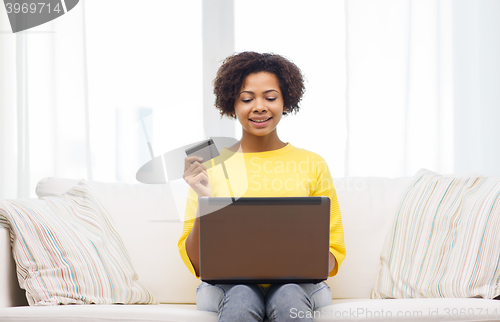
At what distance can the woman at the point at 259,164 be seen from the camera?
113 centimetres

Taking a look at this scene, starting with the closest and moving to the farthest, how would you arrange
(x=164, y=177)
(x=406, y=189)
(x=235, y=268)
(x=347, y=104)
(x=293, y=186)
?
1. (x=235, y=268)
2. (x=164, y=177)
3. (x=293, y=186)
4. (x=406, y=189)
5. (x=347, y=104)

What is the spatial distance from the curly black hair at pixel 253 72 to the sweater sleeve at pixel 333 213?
26 cm

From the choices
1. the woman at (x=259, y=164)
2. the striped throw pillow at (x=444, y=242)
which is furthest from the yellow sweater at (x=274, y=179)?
the striped throw pillow at (x=444, y=242)

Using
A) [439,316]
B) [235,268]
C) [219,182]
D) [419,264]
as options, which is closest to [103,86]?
[219,182]

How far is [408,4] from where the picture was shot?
1.98 metres

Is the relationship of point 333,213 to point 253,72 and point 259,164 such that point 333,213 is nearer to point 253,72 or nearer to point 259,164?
point 259,164

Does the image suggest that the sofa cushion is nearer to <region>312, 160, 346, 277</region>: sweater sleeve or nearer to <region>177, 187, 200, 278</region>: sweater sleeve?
<region>177, 187, 200, 278</region>: sweater sleeve

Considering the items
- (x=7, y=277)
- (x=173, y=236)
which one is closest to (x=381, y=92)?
(x=173, y=236)

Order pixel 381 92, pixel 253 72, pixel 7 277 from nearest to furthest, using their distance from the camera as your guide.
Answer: pixel 7 277 < pixel 253 72 < pixel 381 92

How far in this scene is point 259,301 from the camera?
3.36 feet

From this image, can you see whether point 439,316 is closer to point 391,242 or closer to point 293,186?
point 391,242

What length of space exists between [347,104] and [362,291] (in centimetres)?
91

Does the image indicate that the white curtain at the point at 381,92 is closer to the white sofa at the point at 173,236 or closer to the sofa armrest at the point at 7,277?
the white sofa at the point at 173,236

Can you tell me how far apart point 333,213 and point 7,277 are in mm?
914
